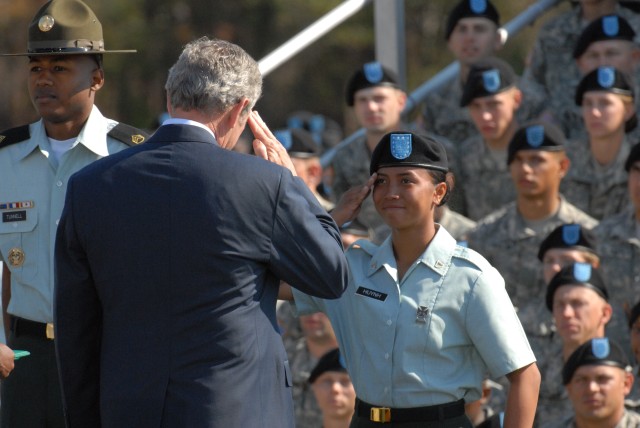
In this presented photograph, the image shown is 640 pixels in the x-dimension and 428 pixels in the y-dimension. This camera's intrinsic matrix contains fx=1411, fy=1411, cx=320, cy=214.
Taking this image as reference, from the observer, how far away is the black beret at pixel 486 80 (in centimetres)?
787

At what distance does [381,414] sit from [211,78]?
1.26 meters

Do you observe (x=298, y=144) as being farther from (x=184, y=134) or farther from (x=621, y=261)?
(x=184, y=134)

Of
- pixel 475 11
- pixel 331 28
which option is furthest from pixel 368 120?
pixel 475 11

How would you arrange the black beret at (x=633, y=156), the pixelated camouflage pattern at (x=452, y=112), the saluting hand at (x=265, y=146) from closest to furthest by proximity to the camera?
the saluting hand at (x=265, y=146) < the black beret at (x=633, y=156) < the pixelated camouflage pattern at (x=452, y=112)

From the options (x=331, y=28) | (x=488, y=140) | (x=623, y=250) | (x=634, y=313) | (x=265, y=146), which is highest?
(x=331, y=28)

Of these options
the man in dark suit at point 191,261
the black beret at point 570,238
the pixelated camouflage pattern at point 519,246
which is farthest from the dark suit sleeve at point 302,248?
the pixelated camouflage pattern at point 519,246

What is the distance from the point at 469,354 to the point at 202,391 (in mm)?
1030

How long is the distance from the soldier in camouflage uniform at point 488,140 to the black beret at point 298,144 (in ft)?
3.41

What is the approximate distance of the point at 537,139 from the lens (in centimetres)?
731

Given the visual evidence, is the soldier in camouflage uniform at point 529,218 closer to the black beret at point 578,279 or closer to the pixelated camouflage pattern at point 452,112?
the black beret at point 578,279

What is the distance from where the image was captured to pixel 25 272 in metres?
4.46

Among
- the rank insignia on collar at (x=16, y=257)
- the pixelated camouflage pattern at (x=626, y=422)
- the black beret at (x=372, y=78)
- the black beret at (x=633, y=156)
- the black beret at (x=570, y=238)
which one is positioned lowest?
the pixelated camouflage pattern at (x=626, y=422)

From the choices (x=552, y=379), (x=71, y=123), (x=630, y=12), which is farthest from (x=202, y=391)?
(x=630, y=12)

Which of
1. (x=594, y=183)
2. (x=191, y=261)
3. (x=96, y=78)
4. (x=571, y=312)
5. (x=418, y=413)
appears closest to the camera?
(x=191, y=261)
